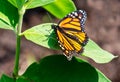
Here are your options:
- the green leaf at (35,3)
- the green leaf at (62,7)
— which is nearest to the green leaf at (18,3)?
the green leaf at (35,3)

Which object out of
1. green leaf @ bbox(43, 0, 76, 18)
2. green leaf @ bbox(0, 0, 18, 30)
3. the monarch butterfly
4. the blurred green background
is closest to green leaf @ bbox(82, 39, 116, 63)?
the monarch butterfly

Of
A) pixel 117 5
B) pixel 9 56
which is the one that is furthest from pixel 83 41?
pixel 117 5

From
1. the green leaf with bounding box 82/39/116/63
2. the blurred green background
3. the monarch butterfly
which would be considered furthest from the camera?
the blurred green background

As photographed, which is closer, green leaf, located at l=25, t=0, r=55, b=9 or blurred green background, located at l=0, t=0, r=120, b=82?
green leaf, located at l=25, t=0, r=55, b=9

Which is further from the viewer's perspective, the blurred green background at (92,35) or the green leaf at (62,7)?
the blurred green background at (92,35)

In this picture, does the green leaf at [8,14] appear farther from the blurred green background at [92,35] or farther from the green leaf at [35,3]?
the blurred green background at [92,35]

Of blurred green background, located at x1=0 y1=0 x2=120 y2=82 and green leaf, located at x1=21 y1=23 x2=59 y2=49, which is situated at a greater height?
A: green leaf, located at x1=21 y1=23 x2=59 y2=49

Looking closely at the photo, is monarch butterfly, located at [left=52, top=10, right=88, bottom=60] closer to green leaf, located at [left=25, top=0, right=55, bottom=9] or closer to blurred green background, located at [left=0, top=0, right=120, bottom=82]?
green leaf, located at [left=25, top=0, right=55, bottom=9]
